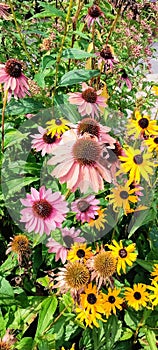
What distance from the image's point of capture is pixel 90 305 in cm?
96

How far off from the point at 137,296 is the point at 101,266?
0.62ft

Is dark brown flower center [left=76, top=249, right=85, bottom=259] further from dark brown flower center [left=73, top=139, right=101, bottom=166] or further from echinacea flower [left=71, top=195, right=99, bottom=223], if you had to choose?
dark brown flower center [left=73, top=139, right=101, bottom=166]

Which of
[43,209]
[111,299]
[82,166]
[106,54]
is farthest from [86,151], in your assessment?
[106,54]

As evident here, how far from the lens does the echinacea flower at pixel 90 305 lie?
953 mm

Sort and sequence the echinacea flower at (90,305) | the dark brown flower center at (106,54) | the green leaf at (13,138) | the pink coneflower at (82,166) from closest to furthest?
the pink coneflower at (82,166), the echinacea flower at (90,305), the green leaf at (13,138), the dark brown flower center at (106,54)

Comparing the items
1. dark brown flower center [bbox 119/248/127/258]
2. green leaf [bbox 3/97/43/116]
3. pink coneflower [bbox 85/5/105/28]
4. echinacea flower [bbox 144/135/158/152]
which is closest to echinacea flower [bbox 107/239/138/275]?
dark brown flower center [bbox 119/248/127/258]

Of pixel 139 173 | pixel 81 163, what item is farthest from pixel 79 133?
pixel 139 173

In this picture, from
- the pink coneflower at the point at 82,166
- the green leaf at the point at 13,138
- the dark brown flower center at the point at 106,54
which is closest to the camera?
the pink coneflower at the point at 82,166

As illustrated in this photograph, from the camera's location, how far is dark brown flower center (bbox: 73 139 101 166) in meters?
0.83

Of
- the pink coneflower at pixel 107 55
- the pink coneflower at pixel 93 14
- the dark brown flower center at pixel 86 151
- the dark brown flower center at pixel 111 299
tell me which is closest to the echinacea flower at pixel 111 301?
the dark brown flower center at pixel 111 299

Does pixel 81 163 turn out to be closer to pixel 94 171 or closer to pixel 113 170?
pixel 94 171

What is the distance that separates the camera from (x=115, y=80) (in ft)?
4.93

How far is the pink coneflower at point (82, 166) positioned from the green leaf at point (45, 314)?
0.30 meters

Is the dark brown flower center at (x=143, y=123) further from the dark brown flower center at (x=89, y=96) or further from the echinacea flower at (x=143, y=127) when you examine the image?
the dark brown flower center at (x=89, y=96)
